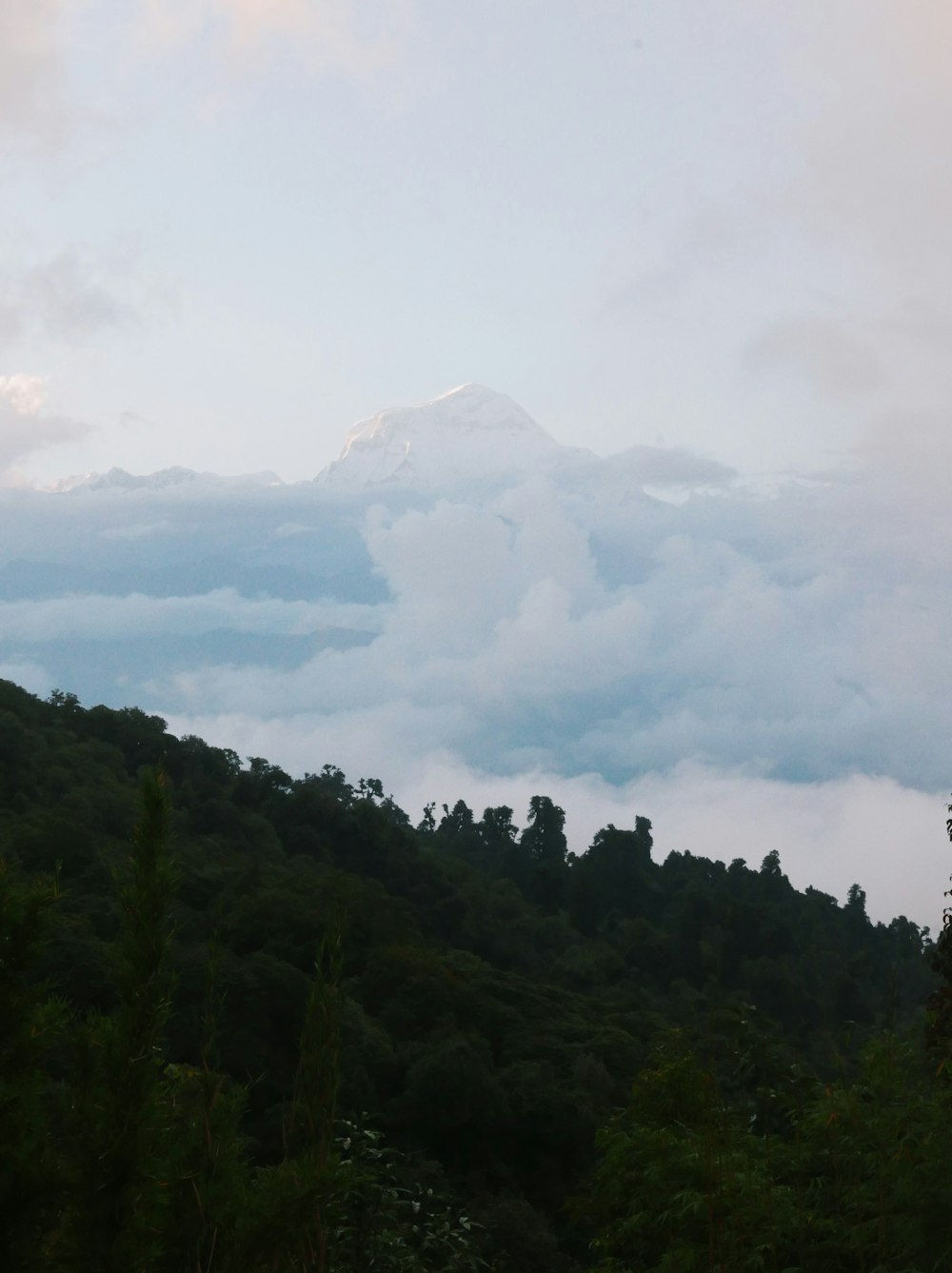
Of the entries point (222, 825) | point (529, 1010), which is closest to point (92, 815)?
point (222, 825)

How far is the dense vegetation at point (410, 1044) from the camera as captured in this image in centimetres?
597

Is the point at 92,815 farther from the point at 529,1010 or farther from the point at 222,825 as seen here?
the point at 529,1010

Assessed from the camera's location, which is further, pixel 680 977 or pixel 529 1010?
pixel 680 977

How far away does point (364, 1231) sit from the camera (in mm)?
9602

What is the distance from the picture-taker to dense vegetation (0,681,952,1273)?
5969 millimetres

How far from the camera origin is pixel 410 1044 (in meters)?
31.6

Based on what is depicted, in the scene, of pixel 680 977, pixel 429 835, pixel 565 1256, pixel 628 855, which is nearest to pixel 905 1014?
pixel 680 977

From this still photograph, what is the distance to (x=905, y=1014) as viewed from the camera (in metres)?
68.8

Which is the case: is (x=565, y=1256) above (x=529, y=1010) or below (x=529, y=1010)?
below

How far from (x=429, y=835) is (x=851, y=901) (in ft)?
97.8

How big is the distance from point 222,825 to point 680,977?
78.3ft

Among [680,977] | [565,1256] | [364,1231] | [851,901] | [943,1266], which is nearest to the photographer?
[943,1266]

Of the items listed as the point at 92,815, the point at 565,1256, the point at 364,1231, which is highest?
the point at 92,815

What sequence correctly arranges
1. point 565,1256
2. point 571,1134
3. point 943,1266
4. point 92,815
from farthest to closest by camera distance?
point 92,815 < point 571,1134 < point 565,1256 < point 943,1266
